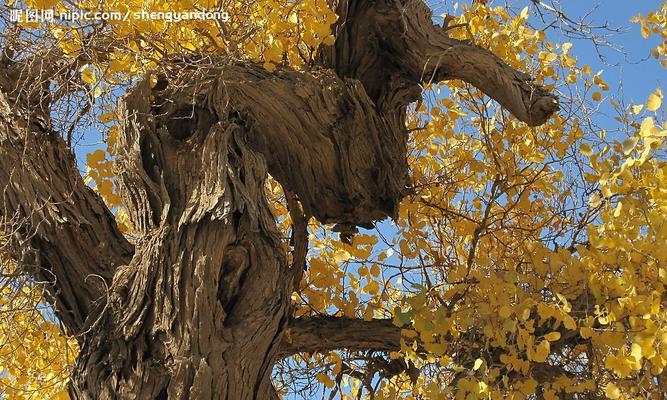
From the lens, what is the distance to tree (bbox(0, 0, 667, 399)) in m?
3.02

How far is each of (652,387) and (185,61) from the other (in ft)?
7.89

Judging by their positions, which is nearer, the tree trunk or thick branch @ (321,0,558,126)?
the tree trunk

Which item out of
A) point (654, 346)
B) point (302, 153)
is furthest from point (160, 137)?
point (654, 346)

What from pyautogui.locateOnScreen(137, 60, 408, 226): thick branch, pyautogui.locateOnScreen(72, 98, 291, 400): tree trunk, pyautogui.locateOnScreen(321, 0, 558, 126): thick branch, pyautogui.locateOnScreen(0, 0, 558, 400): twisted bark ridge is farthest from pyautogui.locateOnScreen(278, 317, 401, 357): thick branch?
pyautogui.locateOnScreen(321, 0, 558, 126): thick branch

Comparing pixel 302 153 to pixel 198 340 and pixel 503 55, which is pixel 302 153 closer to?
pixel 198 340

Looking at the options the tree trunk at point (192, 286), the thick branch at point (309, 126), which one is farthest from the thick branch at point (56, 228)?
the thick branch at point (309, 126)

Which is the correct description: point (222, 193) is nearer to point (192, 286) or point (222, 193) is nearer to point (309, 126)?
point (192, 286)

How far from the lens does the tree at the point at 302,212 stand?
119 inches

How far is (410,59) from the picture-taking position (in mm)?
4059

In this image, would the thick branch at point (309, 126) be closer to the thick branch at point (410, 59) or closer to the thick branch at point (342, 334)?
the thick branch at point (410, 59)

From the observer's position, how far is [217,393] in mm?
2893

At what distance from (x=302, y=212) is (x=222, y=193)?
3.99 ft

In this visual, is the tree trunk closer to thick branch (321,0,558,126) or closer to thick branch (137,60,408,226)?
thick branch (137,60,408,226)

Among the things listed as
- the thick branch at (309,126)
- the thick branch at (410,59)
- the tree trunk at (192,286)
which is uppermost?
the thick branch at (410,59)
